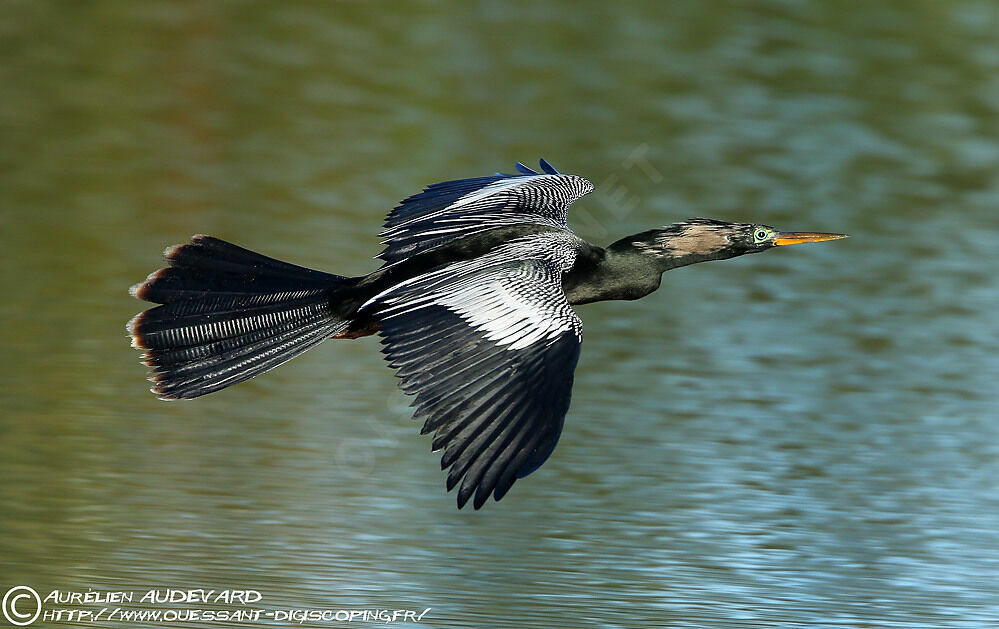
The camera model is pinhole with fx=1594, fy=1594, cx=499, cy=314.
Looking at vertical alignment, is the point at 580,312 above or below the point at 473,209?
below

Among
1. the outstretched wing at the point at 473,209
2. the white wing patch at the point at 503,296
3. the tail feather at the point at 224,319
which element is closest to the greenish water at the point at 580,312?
the tail feather at the point at 224,319

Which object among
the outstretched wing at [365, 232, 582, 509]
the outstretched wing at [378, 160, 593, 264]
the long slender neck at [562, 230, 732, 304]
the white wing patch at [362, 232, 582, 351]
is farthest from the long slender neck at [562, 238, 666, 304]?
the outstretched wing at [365, 232, 582, 509]

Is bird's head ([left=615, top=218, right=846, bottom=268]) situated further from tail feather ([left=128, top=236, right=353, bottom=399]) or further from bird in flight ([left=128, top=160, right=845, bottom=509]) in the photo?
tail feather ([left=128, top=236, right=353, bottom=399])

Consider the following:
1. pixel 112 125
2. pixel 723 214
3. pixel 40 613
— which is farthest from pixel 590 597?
pixel 112 125

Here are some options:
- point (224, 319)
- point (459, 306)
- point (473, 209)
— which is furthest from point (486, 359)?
point (224, 319)

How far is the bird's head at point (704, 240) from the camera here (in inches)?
244

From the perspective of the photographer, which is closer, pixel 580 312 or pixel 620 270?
pixel 620 270

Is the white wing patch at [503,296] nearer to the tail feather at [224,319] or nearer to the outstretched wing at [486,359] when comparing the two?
the outstretched wing at [486,359]

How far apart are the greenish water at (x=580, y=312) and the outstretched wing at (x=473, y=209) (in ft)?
3.66

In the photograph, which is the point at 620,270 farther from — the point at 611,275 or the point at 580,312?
the point at 580,312

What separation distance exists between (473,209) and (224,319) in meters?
1.00

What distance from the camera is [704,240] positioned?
20.7 ft

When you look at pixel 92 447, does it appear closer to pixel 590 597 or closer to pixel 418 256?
pixel 418 256

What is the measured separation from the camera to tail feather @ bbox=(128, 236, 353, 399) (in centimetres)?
564
